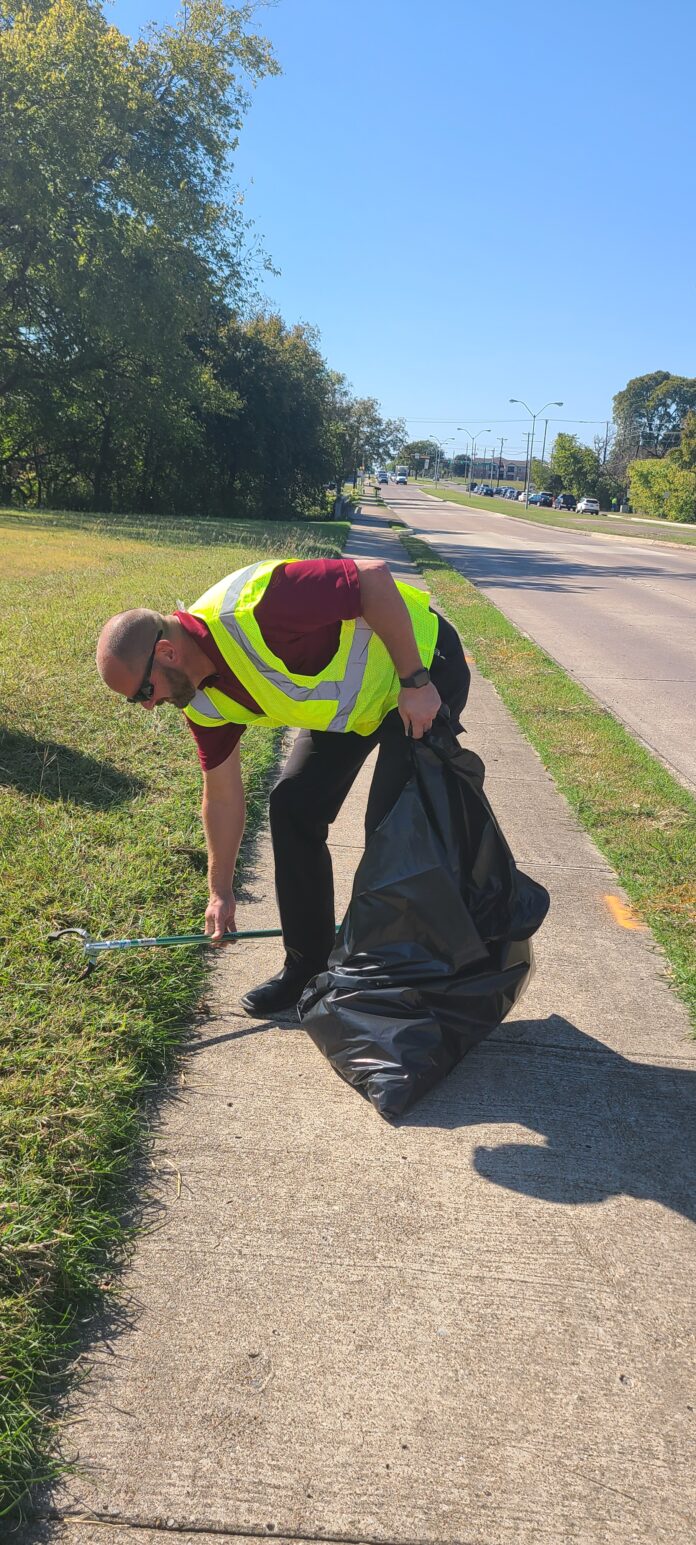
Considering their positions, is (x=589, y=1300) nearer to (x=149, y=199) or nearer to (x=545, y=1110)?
(x=545, y=1110)

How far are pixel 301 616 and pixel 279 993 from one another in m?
1.29

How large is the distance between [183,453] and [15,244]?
386 inches

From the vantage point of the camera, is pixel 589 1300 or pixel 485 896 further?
pixel 485 896

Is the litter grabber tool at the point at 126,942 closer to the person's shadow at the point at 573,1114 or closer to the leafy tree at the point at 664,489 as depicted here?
the person's shadow at the point at 573,1114

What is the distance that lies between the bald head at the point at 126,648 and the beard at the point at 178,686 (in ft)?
0.28

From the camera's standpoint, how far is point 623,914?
14.3ft

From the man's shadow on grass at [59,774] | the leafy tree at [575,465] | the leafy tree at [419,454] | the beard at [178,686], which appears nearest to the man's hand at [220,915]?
the beard at [178,686]

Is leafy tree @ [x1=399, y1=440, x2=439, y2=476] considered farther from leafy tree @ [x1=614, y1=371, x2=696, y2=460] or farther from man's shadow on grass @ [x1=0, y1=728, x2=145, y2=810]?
man's shadow on grass @ [x1=0, y1=728, x2=145, y2=810]

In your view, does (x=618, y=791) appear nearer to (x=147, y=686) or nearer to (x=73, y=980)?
(x=73, y=980)

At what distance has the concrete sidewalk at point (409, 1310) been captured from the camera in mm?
1776

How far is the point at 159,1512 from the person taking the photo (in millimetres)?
1730

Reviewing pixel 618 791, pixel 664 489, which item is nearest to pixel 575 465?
pixel 664 489

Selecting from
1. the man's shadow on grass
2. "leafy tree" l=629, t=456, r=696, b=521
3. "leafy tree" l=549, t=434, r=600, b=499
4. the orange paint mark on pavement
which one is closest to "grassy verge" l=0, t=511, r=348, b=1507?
the man's shadow on grass

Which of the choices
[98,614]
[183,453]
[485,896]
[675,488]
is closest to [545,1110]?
[485,896]
